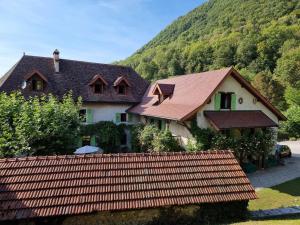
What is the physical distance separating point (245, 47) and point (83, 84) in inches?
2393

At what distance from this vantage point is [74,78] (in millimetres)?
27031

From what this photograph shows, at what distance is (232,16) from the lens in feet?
326

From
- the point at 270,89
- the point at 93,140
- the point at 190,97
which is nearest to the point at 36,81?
the point at 93,140

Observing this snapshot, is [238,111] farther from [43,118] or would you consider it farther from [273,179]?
[43,118]

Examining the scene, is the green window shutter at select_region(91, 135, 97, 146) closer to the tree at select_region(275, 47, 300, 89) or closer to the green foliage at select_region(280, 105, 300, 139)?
the green foliage at select_region(280, 105, 300, 139)

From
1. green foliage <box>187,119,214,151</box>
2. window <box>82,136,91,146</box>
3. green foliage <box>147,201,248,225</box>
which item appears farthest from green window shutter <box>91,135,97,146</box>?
green foliage <box>147,201,248,225</box>

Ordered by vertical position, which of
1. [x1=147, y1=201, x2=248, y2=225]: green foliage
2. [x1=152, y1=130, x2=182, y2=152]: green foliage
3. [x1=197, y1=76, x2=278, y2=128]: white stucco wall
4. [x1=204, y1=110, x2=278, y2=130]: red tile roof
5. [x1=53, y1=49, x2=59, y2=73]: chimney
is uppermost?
[x1=53, y1=49, x2=59, y2=73]: chimney

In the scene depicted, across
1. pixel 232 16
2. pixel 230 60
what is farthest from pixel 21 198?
pixel 232 16

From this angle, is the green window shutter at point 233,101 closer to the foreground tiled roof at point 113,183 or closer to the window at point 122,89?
the foreground tiled roof at point 113,183

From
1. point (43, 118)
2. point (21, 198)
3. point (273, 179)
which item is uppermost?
point (43, 118)

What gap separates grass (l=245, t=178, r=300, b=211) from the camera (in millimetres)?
13559

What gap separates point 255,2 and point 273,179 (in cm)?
9601

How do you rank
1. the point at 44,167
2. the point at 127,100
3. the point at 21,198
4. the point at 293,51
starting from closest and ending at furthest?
the point at 21,198 → the point at 44,167 → the point at 127,100 → the point at 293,51

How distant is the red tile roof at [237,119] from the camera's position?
18516 millimetres
